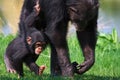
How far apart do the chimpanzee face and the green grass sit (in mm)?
379

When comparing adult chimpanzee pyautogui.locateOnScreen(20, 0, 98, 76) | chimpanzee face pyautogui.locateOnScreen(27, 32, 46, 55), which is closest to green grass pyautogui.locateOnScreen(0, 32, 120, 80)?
adult chimpanzee pyautogui.locateOnScreen(20, 0, 98, 76)

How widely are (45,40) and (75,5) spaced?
693 mm

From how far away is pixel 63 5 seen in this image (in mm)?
6328

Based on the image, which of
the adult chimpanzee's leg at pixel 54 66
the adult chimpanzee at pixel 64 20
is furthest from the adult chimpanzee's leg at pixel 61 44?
the adult chimpanzee's leg at pixel 54 66

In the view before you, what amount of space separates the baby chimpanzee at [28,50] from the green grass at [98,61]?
14 cm

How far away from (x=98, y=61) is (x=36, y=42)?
6.82ft

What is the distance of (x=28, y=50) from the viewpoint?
273 inches

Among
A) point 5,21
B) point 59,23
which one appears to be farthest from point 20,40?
point 5,21

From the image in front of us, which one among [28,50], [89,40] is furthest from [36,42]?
[89,40]

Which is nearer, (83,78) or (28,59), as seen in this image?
(83,78)

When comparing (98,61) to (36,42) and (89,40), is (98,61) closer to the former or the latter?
(89,40)

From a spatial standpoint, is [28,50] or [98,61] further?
[98,61]

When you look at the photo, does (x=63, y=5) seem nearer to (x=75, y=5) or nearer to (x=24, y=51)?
(x=75, y=5)

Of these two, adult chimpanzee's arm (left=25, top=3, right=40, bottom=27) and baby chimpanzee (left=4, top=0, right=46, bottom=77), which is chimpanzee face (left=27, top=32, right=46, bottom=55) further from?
adult chimpanzee's arm (left=25, top=3, right=40, bottom=27)
